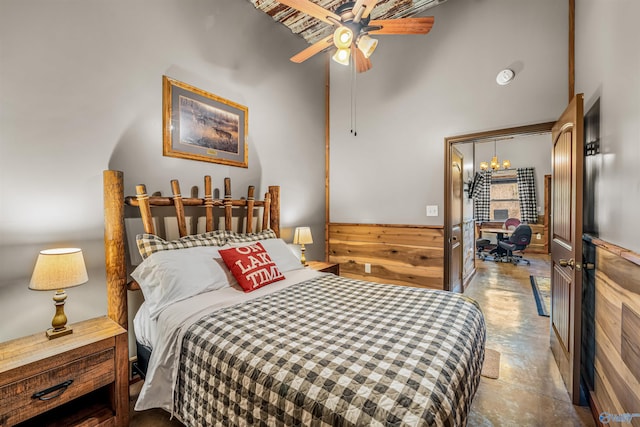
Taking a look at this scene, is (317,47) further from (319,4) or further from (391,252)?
(391,252)

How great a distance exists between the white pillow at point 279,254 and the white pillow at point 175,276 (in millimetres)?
380

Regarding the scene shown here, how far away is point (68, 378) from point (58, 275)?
500 mm

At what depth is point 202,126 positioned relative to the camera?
2557mm

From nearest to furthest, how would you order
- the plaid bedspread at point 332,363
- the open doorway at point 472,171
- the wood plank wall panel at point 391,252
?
1. the plaid bedspread at point 332,363
2. the open doorway at point 472,171
3. the wood plank wall panel at point 391,252

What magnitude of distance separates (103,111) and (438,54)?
3330mm

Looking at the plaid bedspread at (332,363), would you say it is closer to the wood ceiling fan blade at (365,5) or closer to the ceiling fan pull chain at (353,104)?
the wood ceiling fan blade at (365,5)

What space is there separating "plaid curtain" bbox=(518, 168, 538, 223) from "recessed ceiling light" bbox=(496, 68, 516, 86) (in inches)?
234

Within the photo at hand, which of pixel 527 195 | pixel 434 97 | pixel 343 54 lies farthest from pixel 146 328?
pixel 527 195

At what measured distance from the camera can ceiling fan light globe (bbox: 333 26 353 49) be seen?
1867 mm

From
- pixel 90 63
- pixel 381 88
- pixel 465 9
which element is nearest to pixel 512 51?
pixel 465 9

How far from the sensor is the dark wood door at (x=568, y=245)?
173cm

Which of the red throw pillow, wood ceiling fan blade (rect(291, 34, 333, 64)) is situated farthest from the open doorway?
the red throw pillow

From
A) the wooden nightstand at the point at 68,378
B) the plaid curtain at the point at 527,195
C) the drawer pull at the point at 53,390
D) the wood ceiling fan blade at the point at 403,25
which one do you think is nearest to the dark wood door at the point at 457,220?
the wood ceiling fan blade at the point at 403,25

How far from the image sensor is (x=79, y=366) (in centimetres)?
139
